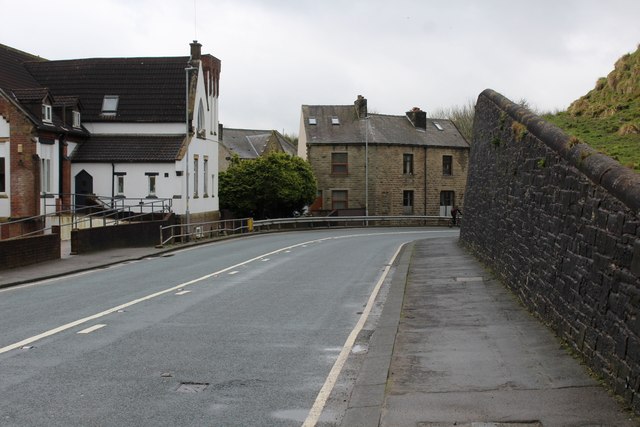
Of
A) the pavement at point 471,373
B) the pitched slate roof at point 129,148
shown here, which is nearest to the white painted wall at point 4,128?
the pitched slate roof at point 129,148

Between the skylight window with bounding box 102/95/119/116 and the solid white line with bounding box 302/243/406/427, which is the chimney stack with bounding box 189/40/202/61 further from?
the solid white line with bounding box 302/243/406/427

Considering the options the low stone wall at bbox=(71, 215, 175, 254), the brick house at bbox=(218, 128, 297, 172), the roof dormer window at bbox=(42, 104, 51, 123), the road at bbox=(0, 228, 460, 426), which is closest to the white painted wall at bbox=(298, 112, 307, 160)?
the brick house at bbox=(218, 128, 297, 172)

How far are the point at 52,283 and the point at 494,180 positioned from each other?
11.2 meters

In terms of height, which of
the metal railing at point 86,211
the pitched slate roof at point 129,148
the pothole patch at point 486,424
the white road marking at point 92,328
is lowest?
the white road marking at point 92,328

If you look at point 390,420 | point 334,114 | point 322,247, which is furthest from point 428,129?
point 390,420

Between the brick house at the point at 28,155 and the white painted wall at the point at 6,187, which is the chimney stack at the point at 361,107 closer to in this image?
the brick house at the point at 28,155

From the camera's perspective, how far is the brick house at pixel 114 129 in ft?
126

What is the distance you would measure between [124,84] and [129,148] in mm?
5555

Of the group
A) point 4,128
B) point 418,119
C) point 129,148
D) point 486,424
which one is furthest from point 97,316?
point 418,119

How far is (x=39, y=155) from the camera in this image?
3866 cm

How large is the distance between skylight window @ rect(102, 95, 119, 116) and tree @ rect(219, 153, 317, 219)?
12096mm

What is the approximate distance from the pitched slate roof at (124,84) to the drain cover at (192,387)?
38.2 metres

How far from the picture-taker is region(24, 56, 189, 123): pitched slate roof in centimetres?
4569

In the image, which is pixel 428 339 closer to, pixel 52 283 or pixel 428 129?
pixel 52 283
